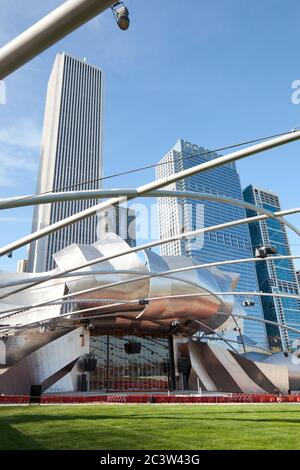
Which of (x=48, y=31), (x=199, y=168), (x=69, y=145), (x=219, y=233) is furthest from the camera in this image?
(x=69, y=145)

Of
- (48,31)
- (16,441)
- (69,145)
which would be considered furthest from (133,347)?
(69,145)

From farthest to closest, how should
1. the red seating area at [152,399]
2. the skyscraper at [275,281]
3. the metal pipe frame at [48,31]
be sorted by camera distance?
the skyscraper at [275,281], the red seating area at [152,399], the metal pipe frame at [48,31]

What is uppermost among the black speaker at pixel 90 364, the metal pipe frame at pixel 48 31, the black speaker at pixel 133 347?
the black speaker at pixel 133 347

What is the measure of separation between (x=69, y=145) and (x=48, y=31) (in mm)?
143386

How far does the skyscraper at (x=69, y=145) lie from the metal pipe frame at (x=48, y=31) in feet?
386

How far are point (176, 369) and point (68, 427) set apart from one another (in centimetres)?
3921

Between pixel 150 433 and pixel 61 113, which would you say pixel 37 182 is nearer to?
pixel 61 113

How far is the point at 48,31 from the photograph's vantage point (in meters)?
3.93

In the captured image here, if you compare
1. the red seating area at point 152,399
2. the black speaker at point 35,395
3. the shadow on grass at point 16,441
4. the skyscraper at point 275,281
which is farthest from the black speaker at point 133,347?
the skyscraper at point 275,281

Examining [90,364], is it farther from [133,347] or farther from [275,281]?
[275,281]

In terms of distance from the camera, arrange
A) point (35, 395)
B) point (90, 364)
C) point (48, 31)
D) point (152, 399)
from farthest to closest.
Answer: point (90, 364) → point (35, 395) → point (152, 399) → point (48, 31)

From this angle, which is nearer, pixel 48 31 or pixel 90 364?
pixel 48 31

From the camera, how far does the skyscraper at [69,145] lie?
412 feet

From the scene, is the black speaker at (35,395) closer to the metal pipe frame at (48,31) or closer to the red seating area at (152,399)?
the red seating area at (152,399)
